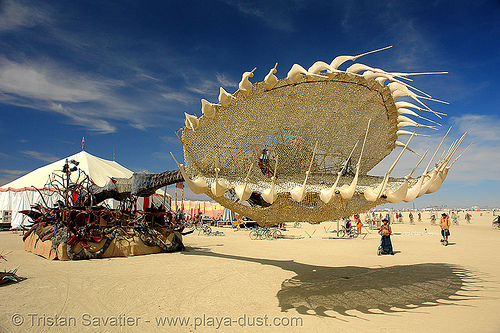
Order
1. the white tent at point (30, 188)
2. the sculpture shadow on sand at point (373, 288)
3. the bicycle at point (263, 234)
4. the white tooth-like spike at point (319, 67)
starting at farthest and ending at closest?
the white tent at point (30, 188)
the bicycle at point (263, 234)
the sculpture shadow on sand at point (373, 288)
the white tooth-like spike at point (319, 67)

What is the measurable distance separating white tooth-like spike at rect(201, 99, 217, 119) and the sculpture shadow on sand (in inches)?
141

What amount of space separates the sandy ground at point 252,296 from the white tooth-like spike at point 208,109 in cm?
328

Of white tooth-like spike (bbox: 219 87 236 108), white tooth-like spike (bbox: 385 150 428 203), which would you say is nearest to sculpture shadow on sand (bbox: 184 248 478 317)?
white tooth-like spike (bbox: 385 150 428 203)

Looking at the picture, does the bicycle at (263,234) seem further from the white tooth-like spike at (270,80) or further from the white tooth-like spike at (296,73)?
the white tooth-like spike at (296,73)

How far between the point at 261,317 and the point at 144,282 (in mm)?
3387

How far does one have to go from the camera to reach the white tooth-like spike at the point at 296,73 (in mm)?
4118

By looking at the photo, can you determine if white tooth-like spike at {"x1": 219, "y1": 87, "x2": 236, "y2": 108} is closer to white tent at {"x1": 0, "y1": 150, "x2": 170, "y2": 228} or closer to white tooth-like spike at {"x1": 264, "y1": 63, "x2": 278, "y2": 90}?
white tooth-like spike at {"x1": 264, "y1": 63, "x2": 278, "y2": 90}

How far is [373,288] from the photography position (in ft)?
20.2

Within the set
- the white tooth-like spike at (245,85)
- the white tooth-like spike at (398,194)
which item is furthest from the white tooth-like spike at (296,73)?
the white tooth-like spike at (398,194)

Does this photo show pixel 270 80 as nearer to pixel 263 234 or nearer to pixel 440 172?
pixel 440 172

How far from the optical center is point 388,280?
22.4 feet

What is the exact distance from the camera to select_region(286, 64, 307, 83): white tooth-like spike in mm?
4118

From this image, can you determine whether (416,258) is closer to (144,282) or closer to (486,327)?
(486,327)

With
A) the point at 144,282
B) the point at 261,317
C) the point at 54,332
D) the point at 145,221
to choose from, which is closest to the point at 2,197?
the point at 145,221
